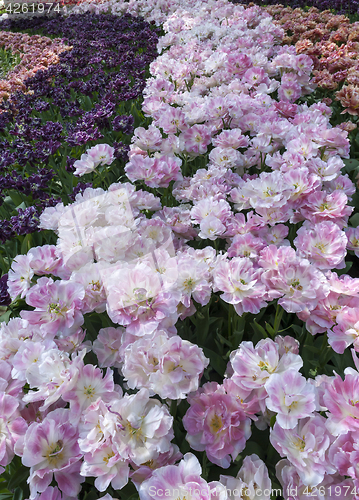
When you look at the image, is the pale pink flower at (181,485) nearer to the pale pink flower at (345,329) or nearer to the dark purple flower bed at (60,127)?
the pale pink flower at (345,329)

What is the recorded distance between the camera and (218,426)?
1037 millimetres

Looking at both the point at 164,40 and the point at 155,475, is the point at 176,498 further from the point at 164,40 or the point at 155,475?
the point at 164,40

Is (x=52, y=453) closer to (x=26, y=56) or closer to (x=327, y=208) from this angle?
(x=327, y=208)

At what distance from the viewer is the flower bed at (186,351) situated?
911mm

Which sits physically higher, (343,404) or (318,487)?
(343,404)

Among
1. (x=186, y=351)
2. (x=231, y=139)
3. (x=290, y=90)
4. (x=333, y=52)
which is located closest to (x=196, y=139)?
(x=231, y=139)

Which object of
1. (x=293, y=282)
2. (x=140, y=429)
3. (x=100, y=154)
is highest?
(x=100, y=154)

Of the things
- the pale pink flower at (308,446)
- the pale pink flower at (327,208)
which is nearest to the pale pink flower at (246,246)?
the pale pink flower at (327,208)

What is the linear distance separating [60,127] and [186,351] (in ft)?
7.32

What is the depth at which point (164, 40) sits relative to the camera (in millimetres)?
4379

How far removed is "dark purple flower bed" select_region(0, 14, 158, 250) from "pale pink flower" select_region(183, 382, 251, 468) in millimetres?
1319

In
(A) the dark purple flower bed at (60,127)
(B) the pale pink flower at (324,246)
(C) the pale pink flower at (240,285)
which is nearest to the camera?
(C) the pale pink flower at (240,285)

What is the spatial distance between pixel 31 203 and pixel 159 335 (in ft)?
6.33

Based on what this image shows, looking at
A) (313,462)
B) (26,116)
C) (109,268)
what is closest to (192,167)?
(109,268)
